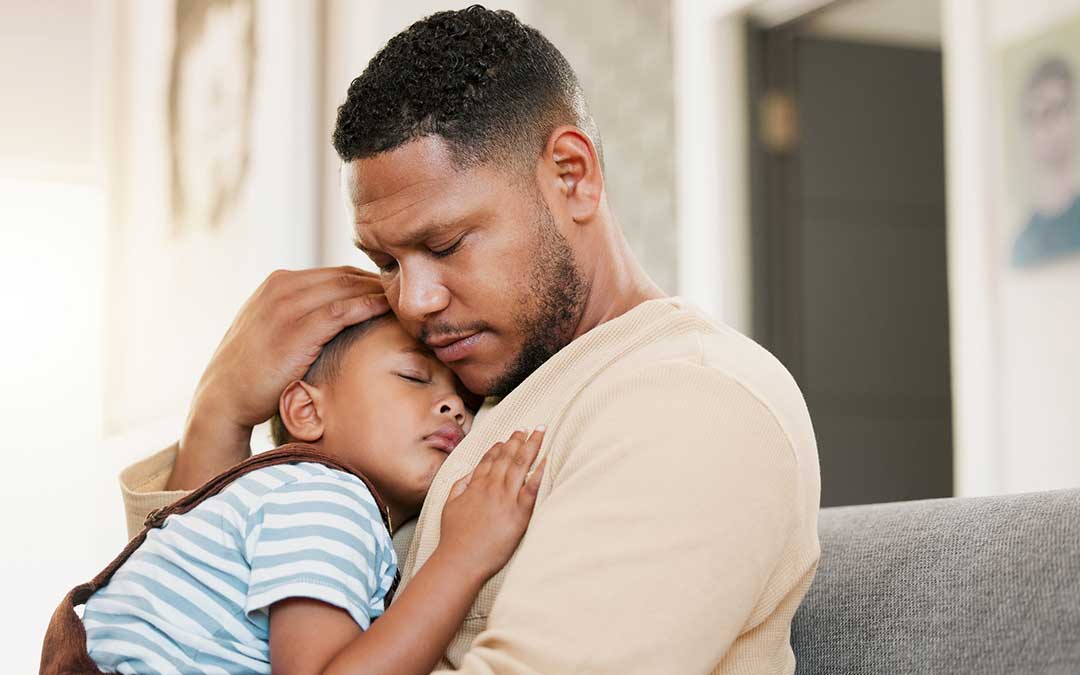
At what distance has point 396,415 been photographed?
4.53 feet

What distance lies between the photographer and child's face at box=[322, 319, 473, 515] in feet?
4.49

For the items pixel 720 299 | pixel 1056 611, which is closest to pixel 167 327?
pixel 720 299

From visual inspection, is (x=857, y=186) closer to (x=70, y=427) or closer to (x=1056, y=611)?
(x=70, y=427)

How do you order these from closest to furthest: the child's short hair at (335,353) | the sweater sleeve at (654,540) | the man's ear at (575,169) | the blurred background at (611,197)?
the sweater sleeve at (654,540) < the man's ear at (575,169) < the child's short hair at (335,353) < the blurred background at (611,197)

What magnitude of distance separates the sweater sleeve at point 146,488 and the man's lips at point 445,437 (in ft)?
1.12

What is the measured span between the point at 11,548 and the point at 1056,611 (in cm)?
369

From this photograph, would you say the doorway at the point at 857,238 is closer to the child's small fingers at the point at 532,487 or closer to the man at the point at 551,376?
the man at the point at 551,376

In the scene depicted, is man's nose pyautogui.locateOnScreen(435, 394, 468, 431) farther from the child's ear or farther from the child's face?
the child's ear

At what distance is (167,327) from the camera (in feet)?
13.6

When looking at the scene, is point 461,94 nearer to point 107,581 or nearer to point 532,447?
point 532,447

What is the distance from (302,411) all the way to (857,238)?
10.1 feet

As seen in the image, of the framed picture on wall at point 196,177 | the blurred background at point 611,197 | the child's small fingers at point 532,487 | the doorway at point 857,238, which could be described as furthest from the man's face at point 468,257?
the doorway at point 857,238

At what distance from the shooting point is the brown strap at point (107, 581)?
48.4 inches

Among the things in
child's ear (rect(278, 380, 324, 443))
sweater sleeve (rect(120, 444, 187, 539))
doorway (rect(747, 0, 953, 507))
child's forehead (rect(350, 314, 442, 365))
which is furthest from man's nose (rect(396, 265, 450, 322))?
doorway (rect(747, 0, 953, 507))
